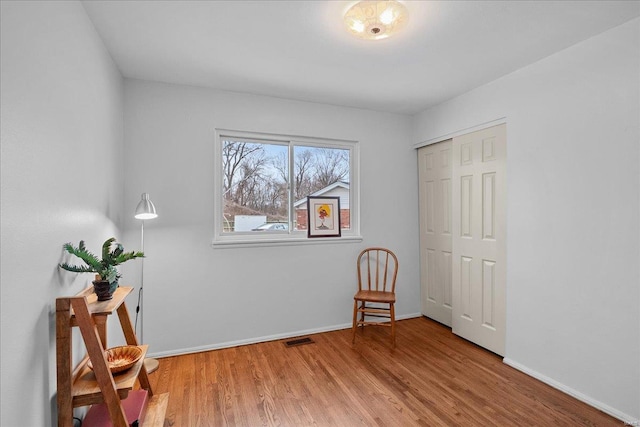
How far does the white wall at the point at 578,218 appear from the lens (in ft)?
6.29

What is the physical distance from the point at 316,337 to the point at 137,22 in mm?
2951

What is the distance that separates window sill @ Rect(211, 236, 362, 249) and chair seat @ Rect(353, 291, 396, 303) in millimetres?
595

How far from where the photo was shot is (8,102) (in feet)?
A: 3.44

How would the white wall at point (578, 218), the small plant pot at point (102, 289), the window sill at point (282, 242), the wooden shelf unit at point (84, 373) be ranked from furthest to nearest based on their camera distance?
the window sill at point (282, 242), the white wall at point (578, 218), the small plant pot at point (102, 289), the wooden shelf unit at point (84, 373)

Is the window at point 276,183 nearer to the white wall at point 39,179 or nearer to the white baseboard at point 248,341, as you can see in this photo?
the white baseboard at point 248,341

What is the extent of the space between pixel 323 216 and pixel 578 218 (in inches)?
84.1

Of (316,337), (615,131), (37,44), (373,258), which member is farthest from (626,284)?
(37,44)

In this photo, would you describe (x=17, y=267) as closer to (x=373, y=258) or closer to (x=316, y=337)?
(x=316, y=337)

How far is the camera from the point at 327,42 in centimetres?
213

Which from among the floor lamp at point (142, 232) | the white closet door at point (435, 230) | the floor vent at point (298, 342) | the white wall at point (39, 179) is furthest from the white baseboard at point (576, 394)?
the white wall at point (39, 179)

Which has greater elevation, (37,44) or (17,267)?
(37,44)

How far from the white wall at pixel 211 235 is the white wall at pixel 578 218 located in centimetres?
142

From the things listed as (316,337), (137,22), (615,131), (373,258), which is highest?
(137,22)

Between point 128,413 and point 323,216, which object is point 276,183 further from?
point 128,413
